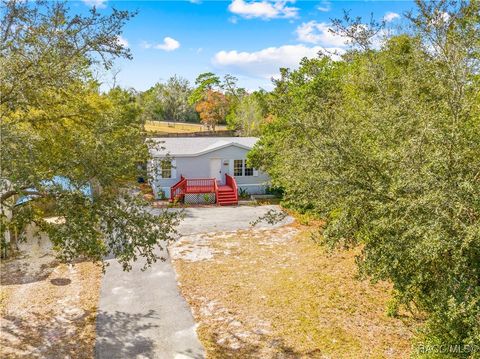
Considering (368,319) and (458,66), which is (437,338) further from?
(458,66)

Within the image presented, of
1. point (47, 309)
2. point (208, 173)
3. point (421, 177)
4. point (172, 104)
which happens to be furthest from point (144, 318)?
point (172, 104)

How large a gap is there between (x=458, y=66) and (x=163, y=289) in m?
9.79

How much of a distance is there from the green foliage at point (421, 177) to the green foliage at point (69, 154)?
3437mm

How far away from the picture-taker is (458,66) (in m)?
6.41

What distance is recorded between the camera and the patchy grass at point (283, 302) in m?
8.71

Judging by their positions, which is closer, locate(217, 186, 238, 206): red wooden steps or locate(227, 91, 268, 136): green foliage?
locate(217, 186, 238, 206): red wooden steps

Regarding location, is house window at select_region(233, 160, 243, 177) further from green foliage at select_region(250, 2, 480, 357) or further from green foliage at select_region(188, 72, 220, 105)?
green foliage at select_region(188, 72, 220, 105)

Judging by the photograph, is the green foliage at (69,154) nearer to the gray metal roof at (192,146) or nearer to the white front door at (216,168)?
the gray metal roof at (192,146)

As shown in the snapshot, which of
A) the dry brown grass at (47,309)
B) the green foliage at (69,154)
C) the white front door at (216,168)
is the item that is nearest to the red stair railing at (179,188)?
the white front door at (216,168)

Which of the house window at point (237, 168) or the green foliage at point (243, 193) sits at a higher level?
the house window at point (237, 168)

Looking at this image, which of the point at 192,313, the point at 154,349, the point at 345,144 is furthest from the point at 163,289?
the point at 345,144

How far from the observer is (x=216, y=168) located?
25.5 meters

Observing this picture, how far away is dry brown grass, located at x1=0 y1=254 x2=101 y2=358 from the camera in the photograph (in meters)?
8.56

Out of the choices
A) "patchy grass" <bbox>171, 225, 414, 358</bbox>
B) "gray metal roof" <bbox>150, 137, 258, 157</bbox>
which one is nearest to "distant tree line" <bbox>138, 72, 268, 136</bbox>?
"gray metal roof" <bbox>150, 137, 258, 157</bbox>
